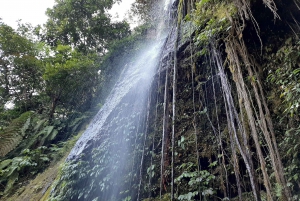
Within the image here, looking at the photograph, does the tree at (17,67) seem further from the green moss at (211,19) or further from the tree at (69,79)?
the green moss at (211,19)

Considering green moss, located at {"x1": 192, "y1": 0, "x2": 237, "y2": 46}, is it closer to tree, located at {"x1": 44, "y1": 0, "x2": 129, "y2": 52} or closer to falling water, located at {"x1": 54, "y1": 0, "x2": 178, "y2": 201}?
falling water, located at {"x1": 54, "y1": 0, "x2": 178, "y2": 201}

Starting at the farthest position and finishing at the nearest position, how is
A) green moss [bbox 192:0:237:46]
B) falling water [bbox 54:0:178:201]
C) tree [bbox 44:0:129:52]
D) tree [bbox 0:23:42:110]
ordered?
tree [bbox 44:0:129:52]
tree [bbox 0:23:42:110]
falling water [bbox 54:0:178:201]
green moss [bbox 192:0:237:46]

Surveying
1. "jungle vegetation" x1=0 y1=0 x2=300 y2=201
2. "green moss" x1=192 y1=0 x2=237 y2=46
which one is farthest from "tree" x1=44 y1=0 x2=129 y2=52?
"green moss" x1=192 y1=0 x2=237 y2=46

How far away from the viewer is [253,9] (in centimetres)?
276

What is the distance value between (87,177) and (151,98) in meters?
1.80

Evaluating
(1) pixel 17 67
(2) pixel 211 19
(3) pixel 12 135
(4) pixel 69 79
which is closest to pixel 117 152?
(2) pixel 211 19

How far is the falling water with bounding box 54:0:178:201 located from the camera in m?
3.39

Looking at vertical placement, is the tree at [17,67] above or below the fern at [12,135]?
above

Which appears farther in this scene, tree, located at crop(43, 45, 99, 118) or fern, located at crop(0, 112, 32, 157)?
tree, located at crop(43, 45, 99, 118)

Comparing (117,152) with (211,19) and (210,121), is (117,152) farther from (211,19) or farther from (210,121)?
(211,19)

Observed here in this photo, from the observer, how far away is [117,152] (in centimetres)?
375

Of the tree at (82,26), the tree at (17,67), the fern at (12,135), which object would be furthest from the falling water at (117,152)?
the tree at (82,26)

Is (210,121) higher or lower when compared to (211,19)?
lower

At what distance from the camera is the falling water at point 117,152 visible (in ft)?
11.1
